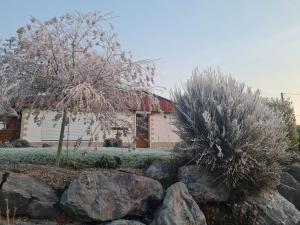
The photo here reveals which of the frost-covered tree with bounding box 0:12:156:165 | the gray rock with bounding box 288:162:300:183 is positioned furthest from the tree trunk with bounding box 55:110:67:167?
the gray rock with bounding box 288:162:300:183

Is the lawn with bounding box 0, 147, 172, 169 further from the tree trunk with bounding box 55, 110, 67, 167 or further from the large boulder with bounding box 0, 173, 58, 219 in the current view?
the large boulder with bounding box 0, 173, 58, 219

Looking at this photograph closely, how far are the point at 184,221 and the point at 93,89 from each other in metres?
2.36

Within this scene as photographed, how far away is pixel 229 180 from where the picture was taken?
4797 millimetres

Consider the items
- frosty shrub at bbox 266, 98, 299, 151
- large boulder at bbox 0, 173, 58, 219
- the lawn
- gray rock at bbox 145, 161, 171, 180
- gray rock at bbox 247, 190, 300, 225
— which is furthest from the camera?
frosty shrub at bbox 266, 98, 299, 151

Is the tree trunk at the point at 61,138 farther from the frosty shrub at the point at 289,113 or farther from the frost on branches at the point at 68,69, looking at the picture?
the frosty shrub at the point at 289,113

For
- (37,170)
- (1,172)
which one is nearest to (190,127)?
(37,170)

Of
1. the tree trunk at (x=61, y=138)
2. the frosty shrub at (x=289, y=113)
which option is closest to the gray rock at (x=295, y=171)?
the frosty shrub at (x=289, y=113)

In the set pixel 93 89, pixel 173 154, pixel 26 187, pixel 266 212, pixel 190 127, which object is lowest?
pixel 266 212

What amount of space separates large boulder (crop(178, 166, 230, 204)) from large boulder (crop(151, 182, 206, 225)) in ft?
1.29

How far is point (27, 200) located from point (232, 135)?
3151 millimetres

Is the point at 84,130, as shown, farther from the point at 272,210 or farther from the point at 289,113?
the point at 272,210

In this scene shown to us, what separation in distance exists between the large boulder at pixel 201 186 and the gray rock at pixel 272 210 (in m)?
0.47

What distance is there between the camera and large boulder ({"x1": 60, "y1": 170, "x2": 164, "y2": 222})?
404 centimetres

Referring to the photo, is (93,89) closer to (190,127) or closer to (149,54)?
(149,54)
